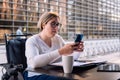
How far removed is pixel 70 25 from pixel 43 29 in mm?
7902

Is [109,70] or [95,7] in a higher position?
[95,7]

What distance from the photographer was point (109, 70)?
3.45 ft

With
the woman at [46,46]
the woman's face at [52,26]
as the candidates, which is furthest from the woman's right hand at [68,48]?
the woman's face at [52,26]

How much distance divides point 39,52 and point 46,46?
2.5 inches

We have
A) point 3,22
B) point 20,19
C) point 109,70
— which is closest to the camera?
point 109,70

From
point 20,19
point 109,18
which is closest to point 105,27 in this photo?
point 109,18

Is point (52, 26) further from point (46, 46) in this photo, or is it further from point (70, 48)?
point (70, 48)

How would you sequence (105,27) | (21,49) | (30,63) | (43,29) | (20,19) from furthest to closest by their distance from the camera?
(105,27), (20,19), (21,49), (43,29), (30,63)

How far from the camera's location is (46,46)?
1332mm

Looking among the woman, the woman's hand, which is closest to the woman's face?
the woman

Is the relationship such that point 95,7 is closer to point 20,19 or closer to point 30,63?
point 20,19

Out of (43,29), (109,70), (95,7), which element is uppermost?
(95,7)

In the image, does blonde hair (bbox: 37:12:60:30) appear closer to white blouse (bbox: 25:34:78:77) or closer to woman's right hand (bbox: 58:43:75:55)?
white blouse (bbox: 25:34:78:77)

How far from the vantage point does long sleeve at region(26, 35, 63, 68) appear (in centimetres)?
113
